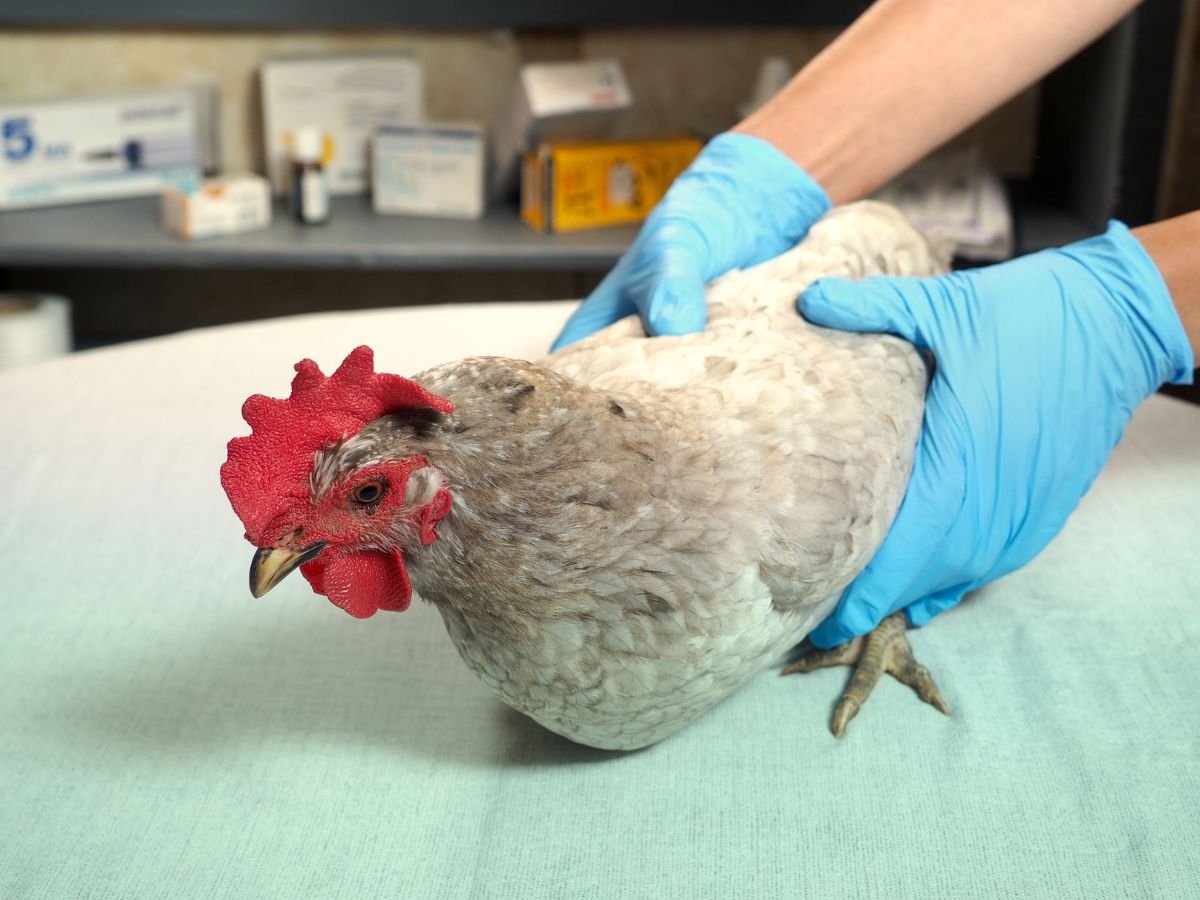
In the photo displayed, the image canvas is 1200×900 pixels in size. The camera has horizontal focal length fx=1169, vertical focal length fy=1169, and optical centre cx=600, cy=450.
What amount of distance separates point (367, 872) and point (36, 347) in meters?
2.23

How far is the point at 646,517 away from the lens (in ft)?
3.11

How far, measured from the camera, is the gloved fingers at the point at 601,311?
1.49 m

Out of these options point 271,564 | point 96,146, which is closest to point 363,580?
point 271,564

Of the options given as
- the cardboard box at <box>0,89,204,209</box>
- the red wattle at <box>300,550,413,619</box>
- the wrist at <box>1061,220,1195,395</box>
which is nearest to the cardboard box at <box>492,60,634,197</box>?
the cardboard box at <box>0,89,204,209</box>

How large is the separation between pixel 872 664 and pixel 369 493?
58cm

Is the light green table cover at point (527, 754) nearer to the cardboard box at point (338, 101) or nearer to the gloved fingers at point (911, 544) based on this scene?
the gloved fingers at point (911, 544)

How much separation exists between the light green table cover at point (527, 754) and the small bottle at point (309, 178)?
143 centimetres

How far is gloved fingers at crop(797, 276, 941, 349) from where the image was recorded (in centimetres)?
121

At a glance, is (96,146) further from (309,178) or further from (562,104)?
(562,104)

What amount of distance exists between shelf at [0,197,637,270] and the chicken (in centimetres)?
157

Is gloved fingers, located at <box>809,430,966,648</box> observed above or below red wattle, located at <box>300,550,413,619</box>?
below

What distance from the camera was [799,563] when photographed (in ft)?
3.33

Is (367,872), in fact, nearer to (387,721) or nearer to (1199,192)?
(387,721)

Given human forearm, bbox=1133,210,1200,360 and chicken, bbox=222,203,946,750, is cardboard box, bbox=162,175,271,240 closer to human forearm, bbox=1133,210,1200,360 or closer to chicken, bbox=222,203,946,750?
chicken, bbox=222,203,946,750
